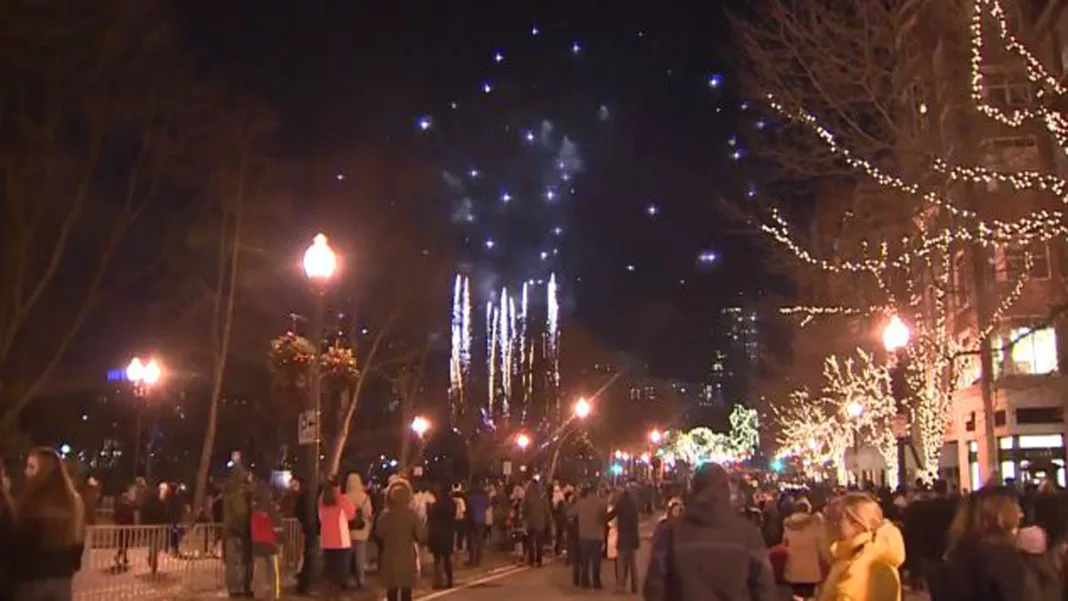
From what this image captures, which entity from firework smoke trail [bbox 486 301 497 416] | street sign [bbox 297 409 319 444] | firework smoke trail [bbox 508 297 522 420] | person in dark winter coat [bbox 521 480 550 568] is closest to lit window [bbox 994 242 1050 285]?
person in dark winter coat [bbox 521 480 550 568]

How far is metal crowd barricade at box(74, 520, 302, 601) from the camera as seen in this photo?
17.2 metres

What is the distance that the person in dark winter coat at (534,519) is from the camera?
89.3 ft

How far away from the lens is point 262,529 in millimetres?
17406

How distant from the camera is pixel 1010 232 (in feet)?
59.3

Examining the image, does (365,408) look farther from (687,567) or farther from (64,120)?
(687,567)

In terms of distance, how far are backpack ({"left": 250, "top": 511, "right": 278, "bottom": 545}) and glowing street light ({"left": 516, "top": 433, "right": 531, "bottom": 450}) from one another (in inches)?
1479

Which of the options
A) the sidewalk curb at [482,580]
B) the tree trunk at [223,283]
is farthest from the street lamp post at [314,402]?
the tree trunk at [223,283]

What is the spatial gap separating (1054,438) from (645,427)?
5535 cm

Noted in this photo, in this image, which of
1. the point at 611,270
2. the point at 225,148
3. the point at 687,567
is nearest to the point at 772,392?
the point at 611,270

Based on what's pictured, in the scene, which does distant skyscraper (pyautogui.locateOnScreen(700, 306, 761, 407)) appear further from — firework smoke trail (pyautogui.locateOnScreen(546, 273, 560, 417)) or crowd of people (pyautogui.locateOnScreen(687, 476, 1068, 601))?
crowd of people (pyautogui.locateOnScreen(687, 476, 1068, 601))

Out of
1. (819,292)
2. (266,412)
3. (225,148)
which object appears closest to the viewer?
(225,148)

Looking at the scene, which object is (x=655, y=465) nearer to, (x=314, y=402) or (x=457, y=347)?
(x=457, y=347)

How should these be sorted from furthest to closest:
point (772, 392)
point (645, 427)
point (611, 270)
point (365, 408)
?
1. point (611, 270)
2. point (645, 427)
3. point (772, 392)
4. point (365, 408)

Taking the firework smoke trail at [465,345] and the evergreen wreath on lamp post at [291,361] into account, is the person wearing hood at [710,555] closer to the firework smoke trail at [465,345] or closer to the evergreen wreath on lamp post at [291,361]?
the evergreen wreath on lamp post at [291,361]
